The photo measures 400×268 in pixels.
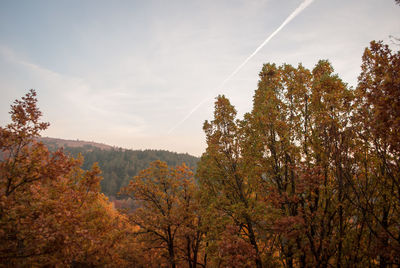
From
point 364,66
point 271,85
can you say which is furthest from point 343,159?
point 271,85

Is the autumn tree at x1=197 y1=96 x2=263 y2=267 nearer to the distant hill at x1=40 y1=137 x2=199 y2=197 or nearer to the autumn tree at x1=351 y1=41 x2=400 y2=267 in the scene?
the autumn tree at x1=351 y1=41 x2=400 y2=267

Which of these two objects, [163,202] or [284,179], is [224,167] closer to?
[284,179]

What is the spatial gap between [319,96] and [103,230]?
55.0 feet

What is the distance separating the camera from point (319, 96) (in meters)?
9.27

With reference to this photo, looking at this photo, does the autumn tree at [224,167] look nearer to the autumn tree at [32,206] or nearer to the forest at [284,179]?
the forest at [284,179]

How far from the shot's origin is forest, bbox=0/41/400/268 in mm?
7168

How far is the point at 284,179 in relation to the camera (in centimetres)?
1073

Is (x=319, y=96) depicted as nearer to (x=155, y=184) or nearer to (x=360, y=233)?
(x=360, y=233)

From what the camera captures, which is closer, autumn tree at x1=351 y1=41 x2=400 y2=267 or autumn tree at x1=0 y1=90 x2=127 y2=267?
autumn tree at x1=351 y1=41 x2=400 y2=267

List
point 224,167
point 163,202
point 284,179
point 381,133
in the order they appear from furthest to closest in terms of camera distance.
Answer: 1. point 163,202
2. point 224,167
3. point 284,179
4. point 381,133

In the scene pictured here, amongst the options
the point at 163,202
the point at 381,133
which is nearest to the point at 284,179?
the point at 381,133

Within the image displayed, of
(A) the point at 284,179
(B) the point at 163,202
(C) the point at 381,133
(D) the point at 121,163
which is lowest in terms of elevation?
(B) the point at 163,202

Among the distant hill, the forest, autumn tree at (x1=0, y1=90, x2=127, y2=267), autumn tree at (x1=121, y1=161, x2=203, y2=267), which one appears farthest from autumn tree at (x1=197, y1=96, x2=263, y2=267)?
the distant hill

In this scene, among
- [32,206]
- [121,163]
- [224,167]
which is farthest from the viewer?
[121,163]
